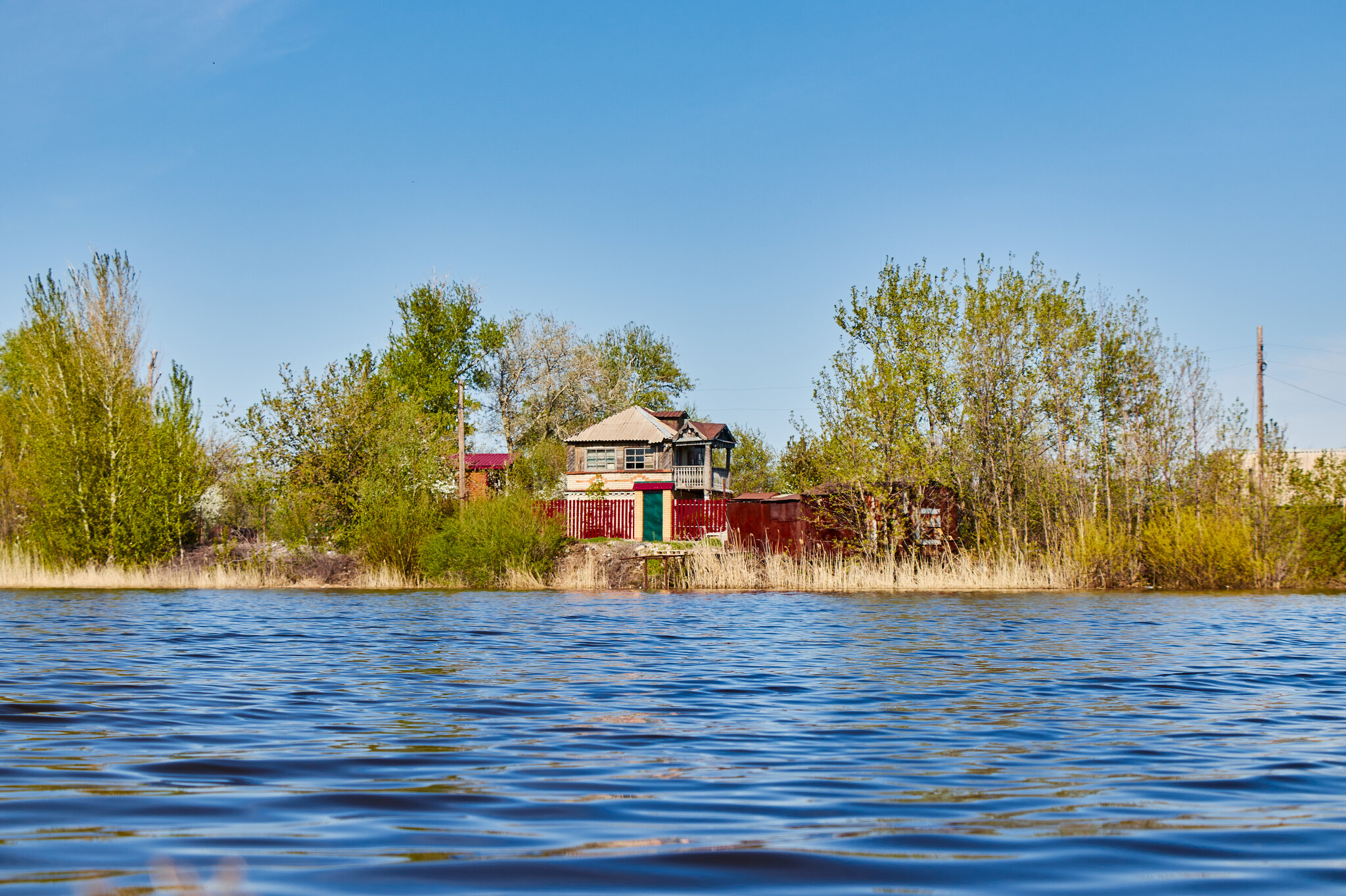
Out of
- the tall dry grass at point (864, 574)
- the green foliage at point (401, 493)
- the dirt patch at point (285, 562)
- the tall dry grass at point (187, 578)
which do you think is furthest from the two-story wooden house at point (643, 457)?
the tall dry grass at point (864, 574)

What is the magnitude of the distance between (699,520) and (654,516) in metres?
18.3

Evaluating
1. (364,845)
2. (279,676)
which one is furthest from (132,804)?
(279,676)

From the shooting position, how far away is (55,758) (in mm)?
5004

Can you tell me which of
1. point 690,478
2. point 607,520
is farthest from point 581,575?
point 690,478

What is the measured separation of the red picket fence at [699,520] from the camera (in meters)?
36.3

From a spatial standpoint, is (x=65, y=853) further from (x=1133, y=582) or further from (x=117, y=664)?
(x=1133, y=582)

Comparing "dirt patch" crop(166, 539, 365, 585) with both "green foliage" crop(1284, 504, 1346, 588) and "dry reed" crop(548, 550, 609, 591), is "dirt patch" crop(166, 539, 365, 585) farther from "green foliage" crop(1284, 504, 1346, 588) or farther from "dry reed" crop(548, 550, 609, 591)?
"green foliage" crop(1284, 504, 1346, 588)

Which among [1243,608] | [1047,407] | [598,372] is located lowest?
[1243,608]

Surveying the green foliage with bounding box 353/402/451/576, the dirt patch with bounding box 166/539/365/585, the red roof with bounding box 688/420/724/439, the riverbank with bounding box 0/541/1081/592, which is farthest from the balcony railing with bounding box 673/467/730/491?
the dirt patch with bounding box 166/539/365/585

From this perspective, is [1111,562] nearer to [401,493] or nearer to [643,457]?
[401,493]

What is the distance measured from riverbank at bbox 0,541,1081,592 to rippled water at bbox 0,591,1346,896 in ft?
42.8

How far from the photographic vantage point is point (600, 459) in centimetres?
5675

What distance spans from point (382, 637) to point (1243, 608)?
46.3 feet

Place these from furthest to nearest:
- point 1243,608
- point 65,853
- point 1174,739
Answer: point 1243,608
point 1174,739
point 65,853
